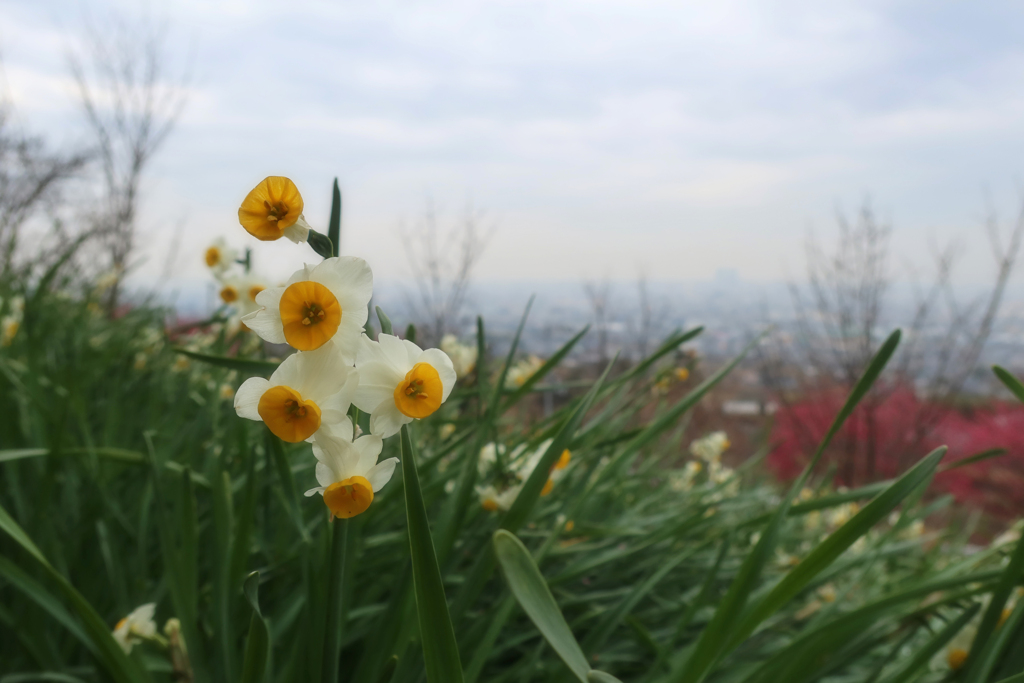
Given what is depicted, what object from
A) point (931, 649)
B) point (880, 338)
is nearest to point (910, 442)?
point (880, 338)

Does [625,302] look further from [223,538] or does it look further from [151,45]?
[223,538]

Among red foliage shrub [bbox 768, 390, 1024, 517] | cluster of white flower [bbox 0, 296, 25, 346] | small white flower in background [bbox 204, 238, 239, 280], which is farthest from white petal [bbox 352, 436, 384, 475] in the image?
red foliage shrub [bbox 768, 390, 1024, 517]

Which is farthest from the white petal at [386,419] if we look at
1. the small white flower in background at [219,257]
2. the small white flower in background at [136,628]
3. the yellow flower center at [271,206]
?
the small white flower in background at [219,257]

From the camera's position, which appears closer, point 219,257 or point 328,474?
point 328,474

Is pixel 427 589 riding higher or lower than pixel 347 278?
lower

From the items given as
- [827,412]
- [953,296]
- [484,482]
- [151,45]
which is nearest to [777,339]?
[827,412]

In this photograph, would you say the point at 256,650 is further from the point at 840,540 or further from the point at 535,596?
the point at 840,540
